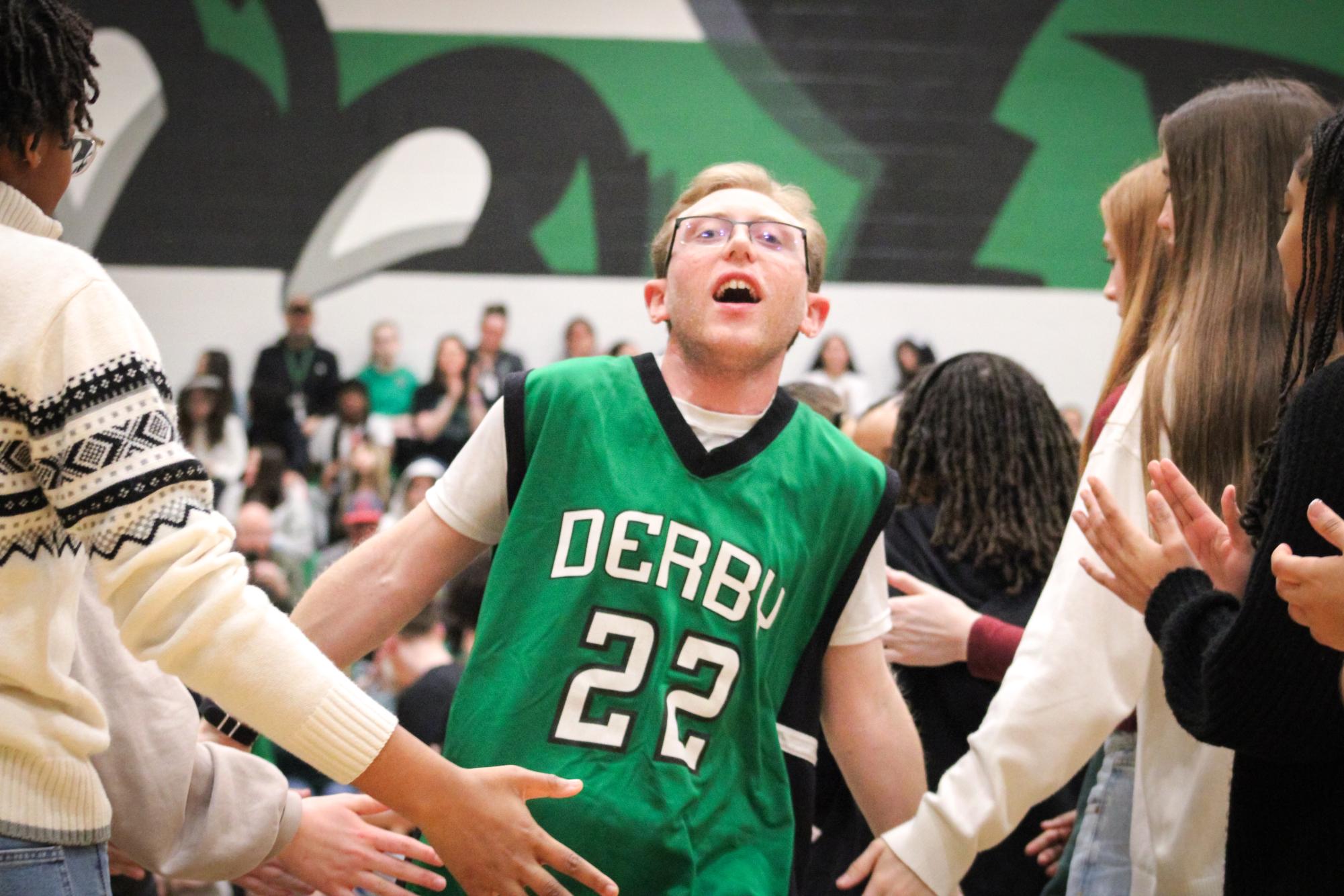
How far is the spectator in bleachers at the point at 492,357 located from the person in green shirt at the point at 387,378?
580 mm

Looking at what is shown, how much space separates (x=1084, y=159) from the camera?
1173 centimetres

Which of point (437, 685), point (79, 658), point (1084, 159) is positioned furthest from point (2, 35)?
point (1084, 159)

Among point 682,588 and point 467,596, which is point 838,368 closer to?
point 467,596

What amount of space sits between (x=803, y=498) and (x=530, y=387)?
0.45 m

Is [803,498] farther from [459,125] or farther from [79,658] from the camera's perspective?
[459,125]

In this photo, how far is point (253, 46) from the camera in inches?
464

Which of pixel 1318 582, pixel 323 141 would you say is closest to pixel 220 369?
pixel 323 141

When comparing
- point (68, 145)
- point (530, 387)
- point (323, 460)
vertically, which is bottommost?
point (323, 460)

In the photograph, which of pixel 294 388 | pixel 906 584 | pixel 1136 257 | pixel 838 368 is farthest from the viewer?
pixel 838 368

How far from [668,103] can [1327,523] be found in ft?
35.4

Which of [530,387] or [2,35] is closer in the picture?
[2,35]

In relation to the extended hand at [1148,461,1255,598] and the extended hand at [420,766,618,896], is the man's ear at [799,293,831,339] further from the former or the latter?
the extended hand at [420,766,618,896]

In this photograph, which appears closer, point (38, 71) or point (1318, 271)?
point (38, 71)

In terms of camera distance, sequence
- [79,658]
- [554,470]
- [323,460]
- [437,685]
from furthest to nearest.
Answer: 1. [323,460]
2. [437,685]
3. [554,470]
4. [79,658]
